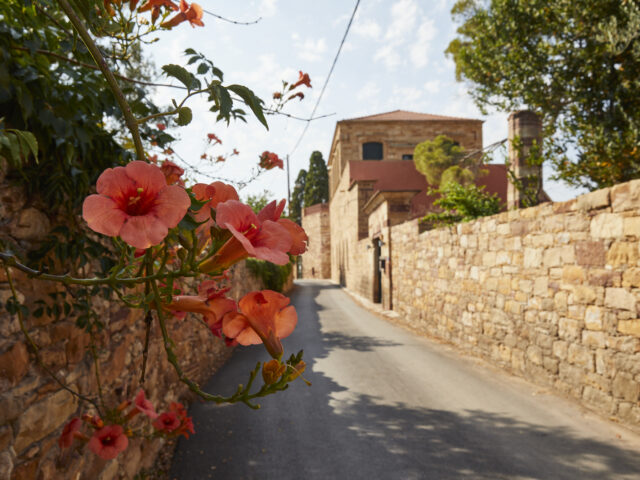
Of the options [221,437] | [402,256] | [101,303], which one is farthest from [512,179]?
[101,303]

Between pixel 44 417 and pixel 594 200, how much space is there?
4.58 m

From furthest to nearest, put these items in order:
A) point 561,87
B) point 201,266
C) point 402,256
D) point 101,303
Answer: point 402,256, point 561,87, point 101,303, point 201,266

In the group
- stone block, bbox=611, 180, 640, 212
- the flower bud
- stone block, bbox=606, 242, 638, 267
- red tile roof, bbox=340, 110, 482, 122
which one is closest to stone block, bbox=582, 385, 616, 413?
stone block, bbox=606, 242, 638, 267

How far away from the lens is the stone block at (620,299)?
11.3 feet

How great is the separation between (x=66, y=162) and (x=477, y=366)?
5.40 metres

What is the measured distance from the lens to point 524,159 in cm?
710

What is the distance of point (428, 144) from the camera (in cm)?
1550

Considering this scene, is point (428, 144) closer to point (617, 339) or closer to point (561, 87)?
point (561, 87)

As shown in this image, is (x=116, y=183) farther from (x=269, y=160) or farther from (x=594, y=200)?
(x=594, y=200)

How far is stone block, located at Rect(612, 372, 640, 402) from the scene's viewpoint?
3.40m

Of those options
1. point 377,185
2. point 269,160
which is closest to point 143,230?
point 269,160

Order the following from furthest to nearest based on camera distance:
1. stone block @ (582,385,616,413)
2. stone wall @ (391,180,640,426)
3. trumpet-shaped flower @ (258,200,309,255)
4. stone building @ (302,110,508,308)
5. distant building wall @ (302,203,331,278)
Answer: distant building wall @ (302,203,331,278) → stone building @ (302,110,508,308) → stone block @ (582,385,616,413) → stone wall @ (391,180,640,426) → trumpet-shaped flower @ (258,200,309,255)

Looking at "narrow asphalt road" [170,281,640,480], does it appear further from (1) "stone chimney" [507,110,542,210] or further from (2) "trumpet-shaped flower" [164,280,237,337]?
(1) "stone chimney" [507,110,542,210]

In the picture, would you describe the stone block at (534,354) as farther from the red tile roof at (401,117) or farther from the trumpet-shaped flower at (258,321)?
the red tile roof at (401,117)
